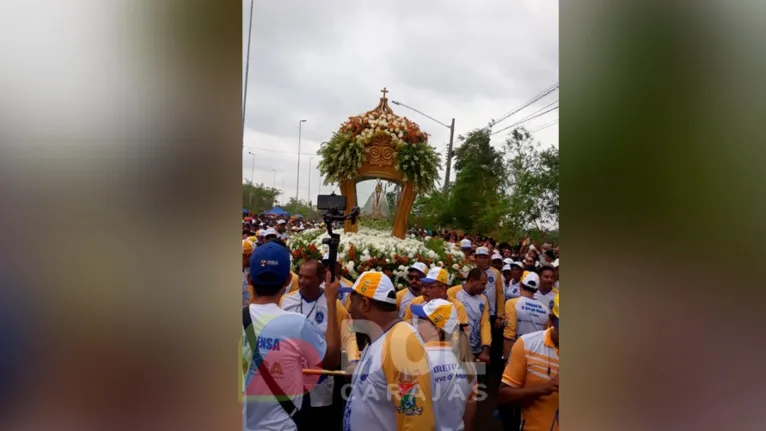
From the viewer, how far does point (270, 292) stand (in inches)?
92.6

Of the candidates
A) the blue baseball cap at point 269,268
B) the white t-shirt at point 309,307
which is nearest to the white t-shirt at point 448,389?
the blue baseball cap at point 269,268

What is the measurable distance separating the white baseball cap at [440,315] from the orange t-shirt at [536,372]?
51 cm

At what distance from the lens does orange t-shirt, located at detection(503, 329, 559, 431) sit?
7.91 feet

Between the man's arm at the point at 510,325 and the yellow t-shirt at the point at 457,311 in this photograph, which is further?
the man's arm at the point at 510,325

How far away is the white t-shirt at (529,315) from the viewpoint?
434 centimetres

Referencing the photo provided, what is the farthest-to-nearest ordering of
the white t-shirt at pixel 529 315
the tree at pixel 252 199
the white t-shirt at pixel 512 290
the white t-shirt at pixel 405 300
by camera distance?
1. the white t-shirt at pixel 512 290
2. the white t-shirt at pixel 405 300
3. the white t-shirt at pixel 529 315
4. the tree at pixel 252 199

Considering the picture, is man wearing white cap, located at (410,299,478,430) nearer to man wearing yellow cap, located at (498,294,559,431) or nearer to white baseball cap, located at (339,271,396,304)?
man wearing yellow cap, located at (498,294,559,431)

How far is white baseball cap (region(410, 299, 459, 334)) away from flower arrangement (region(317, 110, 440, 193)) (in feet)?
9.81

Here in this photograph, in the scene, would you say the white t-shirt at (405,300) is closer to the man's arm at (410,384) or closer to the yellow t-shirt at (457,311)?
the yellow t-shirt at (457,311)

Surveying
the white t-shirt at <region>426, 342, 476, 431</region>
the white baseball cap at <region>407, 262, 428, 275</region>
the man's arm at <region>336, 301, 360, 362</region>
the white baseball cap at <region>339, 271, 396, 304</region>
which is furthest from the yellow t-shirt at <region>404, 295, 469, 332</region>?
the white baseball cap at <region>339, 271, 396, 304</region>
